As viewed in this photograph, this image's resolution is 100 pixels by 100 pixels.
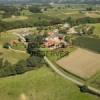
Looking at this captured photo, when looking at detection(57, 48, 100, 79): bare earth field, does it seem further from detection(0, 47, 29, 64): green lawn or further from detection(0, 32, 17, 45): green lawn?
detection(0, 32, 17, 45): green lawn

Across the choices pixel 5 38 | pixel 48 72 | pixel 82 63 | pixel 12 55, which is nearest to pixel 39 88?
pixel 48 72

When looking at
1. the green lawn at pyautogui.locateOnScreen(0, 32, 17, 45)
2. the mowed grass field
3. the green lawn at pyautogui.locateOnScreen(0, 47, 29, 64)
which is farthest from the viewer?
the green lawn at pyautogui.locateOnScreen(0, 32, 17, 45)

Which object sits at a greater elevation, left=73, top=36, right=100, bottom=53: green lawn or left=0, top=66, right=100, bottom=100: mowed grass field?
left=0, top=66, right=100, bottom=100: mowed grass field

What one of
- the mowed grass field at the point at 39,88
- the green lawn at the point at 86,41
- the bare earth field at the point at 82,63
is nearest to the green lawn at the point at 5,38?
the green lawn at the point at 86,41

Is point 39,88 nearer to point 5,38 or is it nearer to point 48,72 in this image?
point 48,72

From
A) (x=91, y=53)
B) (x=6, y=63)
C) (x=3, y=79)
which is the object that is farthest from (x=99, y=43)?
(x=3, y=79)

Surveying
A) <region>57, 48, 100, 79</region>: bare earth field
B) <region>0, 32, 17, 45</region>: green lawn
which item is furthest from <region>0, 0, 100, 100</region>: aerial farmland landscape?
<region>0, 32, 17, 45</region>: green lawn

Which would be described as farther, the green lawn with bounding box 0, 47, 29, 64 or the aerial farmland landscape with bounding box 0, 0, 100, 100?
the green lawn with bounding box 0, 47, 29, 64
